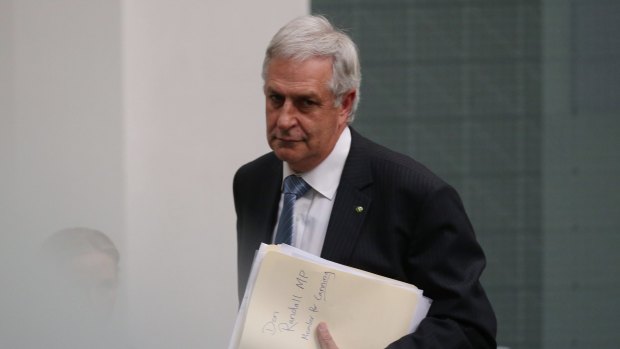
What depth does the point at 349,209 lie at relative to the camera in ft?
8.04

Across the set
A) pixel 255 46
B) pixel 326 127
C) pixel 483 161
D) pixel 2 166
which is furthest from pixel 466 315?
pixel 483 161

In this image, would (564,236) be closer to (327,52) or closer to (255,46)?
(255,46)

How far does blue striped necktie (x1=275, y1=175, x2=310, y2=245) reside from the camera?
8.19ft

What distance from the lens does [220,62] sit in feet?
14.7

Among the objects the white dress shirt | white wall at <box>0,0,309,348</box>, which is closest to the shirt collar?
the white dress shirt

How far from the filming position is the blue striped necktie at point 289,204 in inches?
98.3

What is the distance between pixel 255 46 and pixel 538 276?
5.56 feet

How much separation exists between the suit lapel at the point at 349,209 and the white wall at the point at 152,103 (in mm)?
1890

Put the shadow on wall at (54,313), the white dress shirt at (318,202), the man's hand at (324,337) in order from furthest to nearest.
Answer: the white dress shirt at (318,202)
the man's hand at (324,337)
the shadow on wall at (54,313)

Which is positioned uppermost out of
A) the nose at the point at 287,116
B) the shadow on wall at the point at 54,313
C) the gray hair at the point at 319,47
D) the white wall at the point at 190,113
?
the gray hair at the point at 319,47

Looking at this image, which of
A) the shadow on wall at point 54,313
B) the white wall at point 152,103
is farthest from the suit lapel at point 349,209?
the white wall at point 152,103

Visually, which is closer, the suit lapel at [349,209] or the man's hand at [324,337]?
the man's hand at [324,337]

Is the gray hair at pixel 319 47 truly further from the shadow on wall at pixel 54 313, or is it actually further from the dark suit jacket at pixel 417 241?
the shadow on wall at pixel 54 313

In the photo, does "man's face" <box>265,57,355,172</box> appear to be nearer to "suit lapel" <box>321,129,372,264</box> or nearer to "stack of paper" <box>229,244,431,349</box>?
"suit lapel" <box>321,129,372,264</box>
